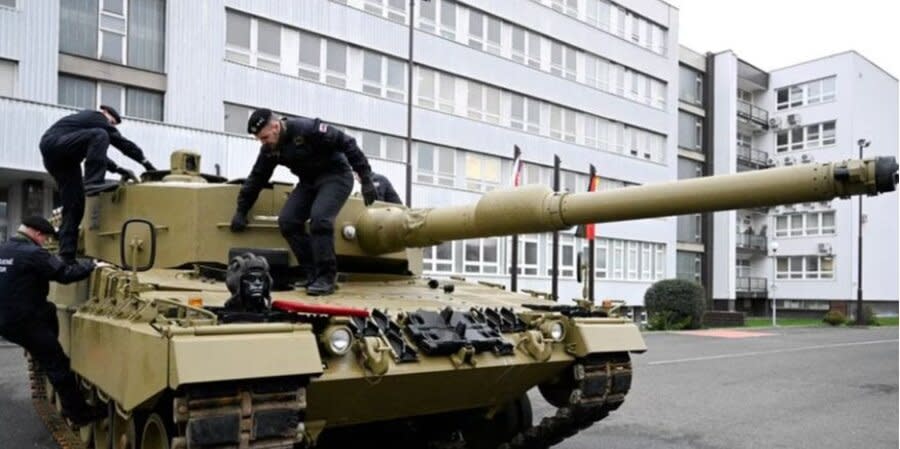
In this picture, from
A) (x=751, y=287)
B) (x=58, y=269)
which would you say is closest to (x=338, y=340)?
(x=58, y=269)

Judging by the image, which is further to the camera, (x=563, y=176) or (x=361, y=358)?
(x=563, y=176)

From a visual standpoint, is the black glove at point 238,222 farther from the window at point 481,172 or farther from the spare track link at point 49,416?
the window at point 481,172

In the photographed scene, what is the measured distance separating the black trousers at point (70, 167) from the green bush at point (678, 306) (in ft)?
80.4

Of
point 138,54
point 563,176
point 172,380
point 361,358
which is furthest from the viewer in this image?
point 563,176

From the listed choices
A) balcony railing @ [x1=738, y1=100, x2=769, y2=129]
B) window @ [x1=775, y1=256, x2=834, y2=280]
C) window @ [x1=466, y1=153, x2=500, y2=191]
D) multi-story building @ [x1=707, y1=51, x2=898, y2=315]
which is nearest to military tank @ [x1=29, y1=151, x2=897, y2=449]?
window @ [x1=466, y1=153, x2=500, y2=191]

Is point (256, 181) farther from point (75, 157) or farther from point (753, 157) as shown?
point (753, 157)

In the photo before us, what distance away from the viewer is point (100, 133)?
856 cm

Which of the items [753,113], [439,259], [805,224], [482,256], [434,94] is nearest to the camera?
[434,94]

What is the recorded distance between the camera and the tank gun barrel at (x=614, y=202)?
5320 millimetres

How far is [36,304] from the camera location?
783 cm

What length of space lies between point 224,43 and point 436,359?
19349 millimetres

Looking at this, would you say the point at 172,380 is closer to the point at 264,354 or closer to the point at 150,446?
the point at 264,354

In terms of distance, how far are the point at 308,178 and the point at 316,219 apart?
1.94 ft

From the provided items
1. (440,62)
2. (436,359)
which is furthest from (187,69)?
(436,359)
